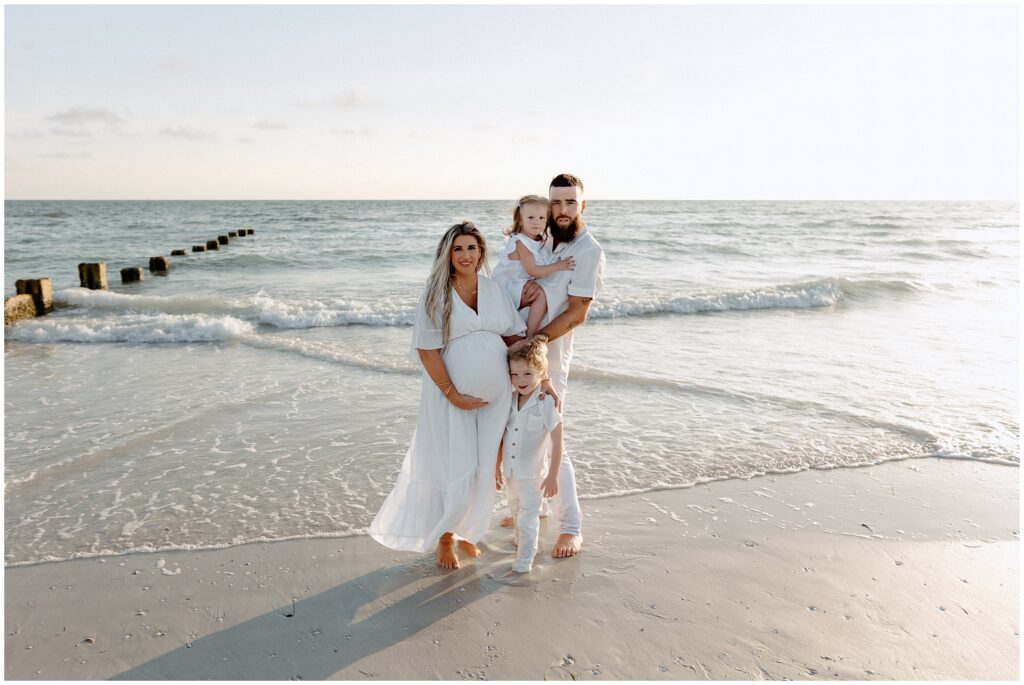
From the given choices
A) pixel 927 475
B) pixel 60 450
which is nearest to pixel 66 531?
pixel 60 450

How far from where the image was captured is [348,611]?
3387 mm

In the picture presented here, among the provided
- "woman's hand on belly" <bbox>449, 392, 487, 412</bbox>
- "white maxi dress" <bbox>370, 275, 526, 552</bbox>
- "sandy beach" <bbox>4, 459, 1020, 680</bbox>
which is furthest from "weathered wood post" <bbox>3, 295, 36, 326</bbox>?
"woman's hand on belly" <bbox>449, 392, 487, 412</bbox>

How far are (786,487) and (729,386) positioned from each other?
105 inches

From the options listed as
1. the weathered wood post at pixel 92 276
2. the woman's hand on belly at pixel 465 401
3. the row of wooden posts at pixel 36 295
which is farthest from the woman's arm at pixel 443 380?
the weathered wood post at pixel 92 276

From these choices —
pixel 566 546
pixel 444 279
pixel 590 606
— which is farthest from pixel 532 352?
pixel 590 606

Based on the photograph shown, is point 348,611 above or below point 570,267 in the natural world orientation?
below

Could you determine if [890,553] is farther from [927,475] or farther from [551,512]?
[551,512]

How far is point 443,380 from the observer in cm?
370

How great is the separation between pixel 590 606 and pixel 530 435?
91cm

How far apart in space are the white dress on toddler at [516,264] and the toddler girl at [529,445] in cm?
34

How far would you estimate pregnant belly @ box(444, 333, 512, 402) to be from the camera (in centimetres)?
367

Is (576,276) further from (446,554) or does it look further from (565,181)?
(446,554)

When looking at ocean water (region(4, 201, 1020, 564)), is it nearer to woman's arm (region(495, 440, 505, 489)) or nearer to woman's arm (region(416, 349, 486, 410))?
woman's arm (region(495, 440, 505, 489))

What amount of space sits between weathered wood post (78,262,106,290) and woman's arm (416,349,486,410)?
45.9 feet
